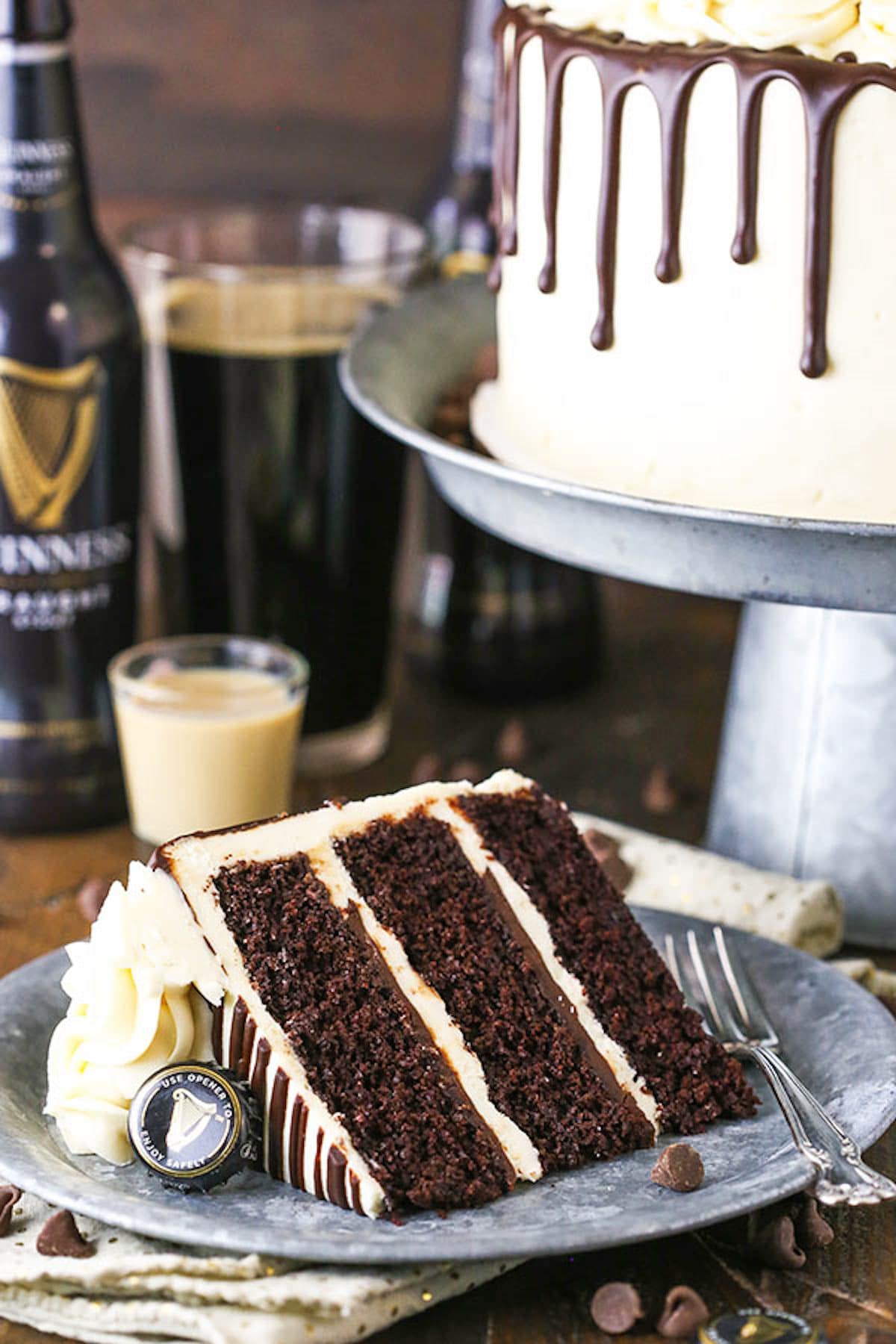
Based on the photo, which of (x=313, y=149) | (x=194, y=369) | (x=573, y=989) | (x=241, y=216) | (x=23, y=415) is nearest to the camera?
(x=573, y=989)

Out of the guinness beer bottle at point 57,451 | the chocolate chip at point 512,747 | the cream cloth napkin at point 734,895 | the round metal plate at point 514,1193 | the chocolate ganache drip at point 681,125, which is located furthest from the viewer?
the chocolate chip at point 512,747

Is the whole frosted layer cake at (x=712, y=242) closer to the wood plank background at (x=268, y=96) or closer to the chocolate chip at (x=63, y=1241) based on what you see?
the chocolate chip at (x=63, y=1241)

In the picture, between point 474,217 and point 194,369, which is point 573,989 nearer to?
point 194,369

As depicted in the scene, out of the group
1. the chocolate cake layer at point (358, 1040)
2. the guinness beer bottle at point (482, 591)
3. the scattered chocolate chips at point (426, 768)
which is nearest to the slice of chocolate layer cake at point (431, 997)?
the chocolate cake layer at point (358, 1040)

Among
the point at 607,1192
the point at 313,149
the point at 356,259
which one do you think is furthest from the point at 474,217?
the point at 607,1192

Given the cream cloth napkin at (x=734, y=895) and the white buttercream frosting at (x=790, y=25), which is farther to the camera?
the cream cloth napkin at (x=734, y=895)
